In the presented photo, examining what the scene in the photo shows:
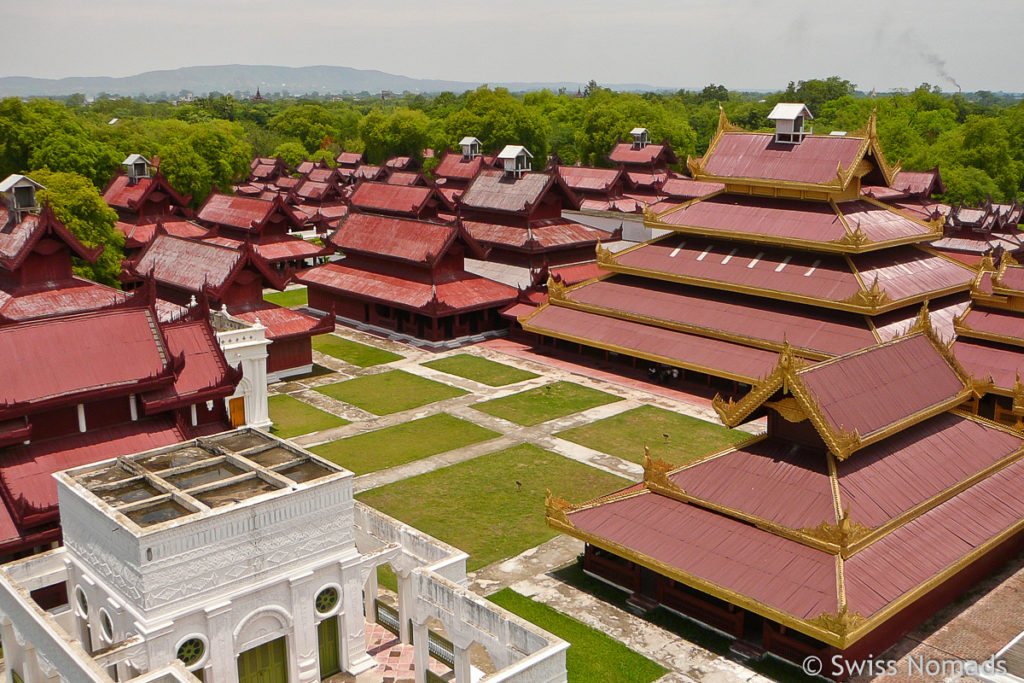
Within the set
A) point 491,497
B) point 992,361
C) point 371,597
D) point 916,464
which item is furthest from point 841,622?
point 992,361

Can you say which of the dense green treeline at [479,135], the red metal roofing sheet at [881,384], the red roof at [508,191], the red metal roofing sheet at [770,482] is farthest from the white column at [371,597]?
the dense green treeline at [479,135]

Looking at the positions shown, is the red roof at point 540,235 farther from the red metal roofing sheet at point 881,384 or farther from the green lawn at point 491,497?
the red metal roofing sheet at point 881,384

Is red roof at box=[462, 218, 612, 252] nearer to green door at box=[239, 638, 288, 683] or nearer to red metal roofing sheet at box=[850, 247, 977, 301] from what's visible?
red metal roofing sheet at box=[850, 247, 977, 301]

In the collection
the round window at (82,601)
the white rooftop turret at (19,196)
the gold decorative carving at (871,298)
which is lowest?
the round window at (82,601)

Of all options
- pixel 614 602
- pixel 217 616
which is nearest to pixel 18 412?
pixel 217 616

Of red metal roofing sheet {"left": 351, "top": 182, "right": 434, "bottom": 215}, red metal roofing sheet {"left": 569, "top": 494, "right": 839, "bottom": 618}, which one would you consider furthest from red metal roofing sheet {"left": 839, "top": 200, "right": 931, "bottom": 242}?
red metal roofing sheet {"left": 351, "top": 182, "right": 434, "bottom": 215}

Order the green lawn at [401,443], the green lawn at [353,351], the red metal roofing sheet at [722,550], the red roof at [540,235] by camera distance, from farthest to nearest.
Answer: the red roof at [540,235], the green lawn at [353,351], the green lawn at [401,443], the red metal roofing sheet at [722,550]
